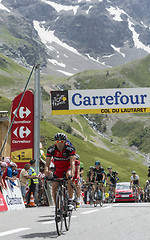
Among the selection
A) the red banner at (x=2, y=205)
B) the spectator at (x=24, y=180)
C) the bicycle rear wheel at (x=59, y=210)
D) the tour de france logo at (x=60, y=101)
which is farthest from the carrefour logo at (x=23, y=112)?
the bicycle rear wheel at (x=59, y=210)

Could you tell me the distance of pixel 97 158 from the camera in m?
145

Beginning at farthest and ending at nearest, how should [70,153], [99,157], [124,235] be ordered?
[99,157] < [70,153] < [124,235]

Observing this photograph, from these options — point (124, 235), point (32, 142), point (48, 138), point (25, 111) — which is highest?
point (48, 138)

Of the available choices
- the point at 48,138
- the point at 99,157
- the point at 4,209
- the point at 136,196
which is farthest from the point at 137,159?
the point at 4,209

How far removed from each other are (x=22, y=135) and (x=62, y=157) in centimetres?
1164

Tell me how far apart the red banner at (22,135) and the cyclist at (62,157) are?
36.9 ft

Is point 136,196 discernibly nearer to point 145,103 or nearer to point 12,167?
point 145,103

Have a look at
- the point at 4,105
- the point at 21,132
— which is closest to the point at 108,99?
the point at 21,132

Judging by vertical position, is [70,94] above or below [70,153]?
above

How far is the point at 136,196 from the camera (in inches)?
1016

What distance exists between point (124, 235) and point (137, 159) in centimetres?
18735

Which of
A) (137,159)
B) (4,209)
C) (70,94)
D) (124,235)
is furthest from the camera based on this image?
(137,159)

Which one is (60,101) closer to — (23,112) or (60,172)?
(23,112)

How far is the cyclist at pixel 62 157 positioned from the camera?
8.39m
